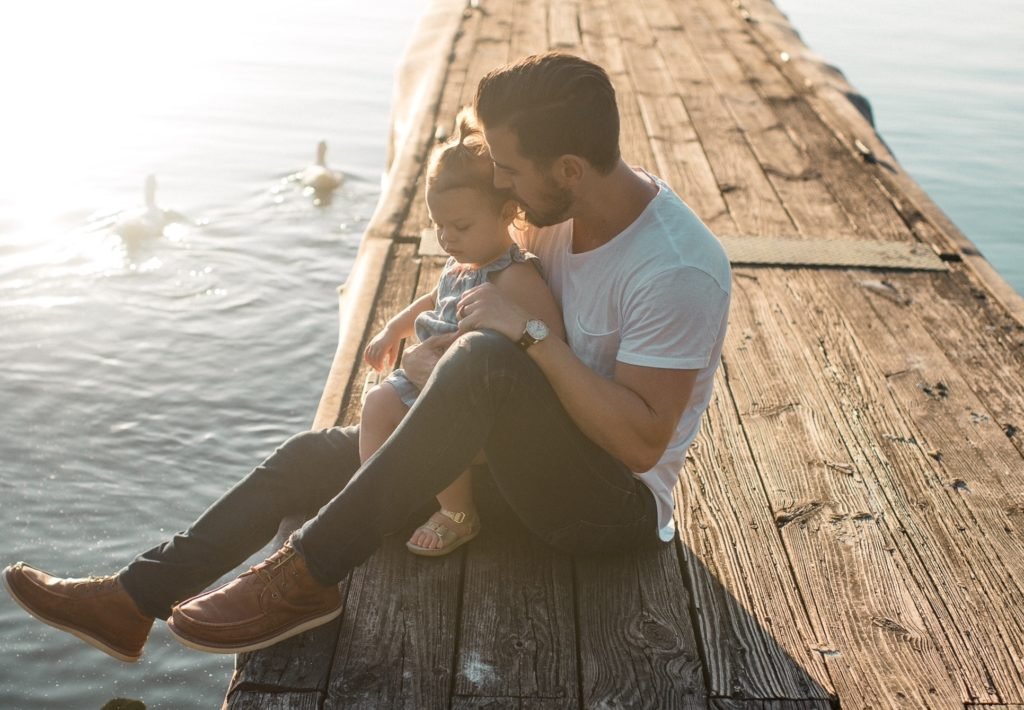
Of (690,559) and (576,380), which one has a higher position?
(576,380)

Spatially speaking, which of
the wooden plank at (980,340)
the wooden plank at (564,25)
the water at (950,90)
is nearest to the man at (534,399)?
the wooden plank at (980,340)

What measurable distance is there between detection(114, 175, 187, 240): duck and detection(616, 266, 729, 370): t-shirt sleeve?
7.15 metres

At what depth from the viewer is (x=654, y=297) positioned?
2707mm

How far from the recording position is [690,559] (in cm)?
321

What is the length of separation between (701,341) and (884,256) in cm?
292

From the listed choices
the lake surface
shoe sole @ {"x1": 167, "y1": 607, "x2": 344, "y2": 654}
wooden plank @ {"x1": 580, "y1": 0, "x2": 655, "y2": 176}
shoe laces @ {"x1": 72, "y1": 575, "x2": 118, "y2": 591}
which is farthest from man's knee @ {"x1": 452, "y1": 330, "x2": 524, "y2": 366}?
wooden plank @ {"x1": 580, "y1": 0, "x2": 655, "y2": 176}

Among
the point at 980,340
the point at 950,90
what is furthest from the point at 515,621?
the point at 950,90

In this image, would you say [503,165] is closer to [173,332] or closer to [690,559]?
[690,559]

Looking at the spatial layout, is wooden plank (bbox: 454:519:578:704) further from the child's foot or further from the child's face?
the child's face

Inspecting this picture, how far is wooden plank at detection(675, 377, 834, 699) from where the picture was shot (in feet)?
9.14

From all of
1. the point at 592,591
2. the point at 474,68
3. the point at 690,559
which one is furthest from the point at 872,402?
the point at 474,68

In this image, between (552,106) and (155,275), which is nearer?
(552,106)

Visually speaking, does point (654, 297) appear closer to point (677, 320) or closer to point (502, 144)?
point (677, 320)

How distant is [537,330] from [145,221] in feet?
23.0
